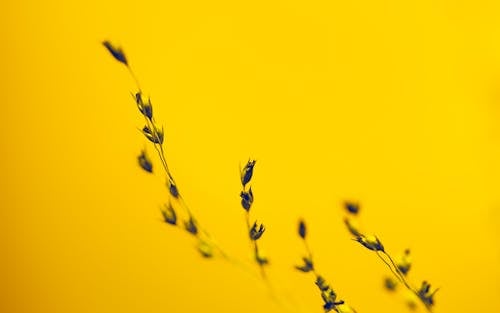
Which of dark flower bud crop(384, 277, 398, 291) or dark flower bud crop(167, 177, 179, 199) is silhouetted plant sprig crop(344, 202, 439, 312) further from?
dark flower bud crop(167, 177, 179, 199)

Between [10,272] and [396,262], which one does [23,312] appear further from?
[396,262]

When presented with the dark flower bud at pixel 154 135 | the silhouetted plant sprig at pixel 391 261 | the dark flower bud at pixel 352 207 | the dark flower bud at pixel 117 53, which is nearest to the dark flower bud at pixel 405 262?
the silhouetted plant sprig at pixel 391 261

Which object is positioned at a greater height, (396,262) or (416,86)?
(416,86)

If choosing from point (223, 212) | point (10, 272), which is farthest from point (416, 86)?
point (10, 272)

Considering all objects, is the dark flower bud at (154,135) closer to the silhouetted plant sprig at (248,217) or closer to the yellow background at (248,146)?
the yellow background at (248,146)

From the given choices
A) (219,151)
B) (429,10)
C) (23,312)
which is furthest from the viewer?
(23,312)

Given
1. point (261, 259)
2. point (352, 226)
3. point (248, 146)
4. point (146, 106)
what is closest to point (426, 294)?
point (352, 226)

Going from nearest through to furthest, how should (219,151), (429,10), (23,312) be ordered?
(429,10)
(219,151)
(23,312)
